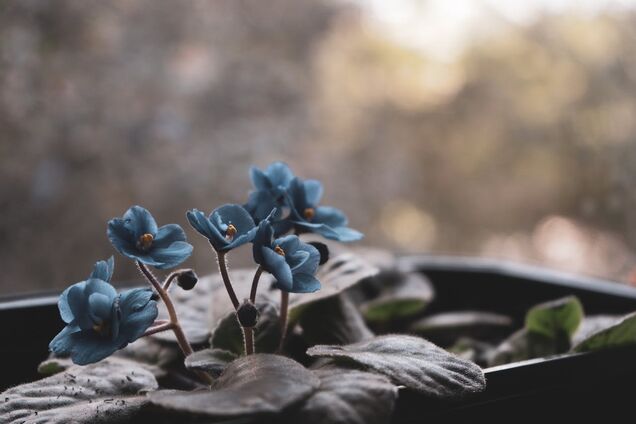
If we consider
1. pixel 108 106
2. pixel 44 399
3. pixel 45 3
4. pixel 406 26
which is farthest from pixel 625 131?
pixel 44 399

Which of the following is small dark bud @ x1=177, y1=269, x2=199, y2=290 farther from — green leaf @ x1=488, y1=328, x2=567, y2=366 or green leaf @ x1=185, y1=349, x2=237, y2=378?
green leaf @ x1=488, y1=328, x2=567, y2=366

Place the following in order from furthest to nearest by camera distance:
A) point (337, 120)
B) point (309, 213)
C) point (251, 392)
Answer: point (337, 120) → point (309, 213) → point (251, 392)

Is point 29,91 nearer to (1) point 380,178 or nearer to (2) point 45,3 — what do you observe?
(2) point 45,3

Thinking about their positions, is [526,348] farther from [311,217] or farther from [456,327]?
[311,217]

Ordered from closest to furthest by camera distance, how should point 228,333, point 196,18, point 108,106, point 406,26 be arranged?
1. point 228,333
2. point 108,106
3. point 196,18
4. point 406,26

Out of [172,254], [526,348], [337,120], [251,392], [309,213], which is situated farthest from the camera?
[337,120]

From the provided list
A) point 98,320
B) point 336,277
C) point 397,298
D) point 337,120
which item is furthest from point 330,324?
point 337,120
